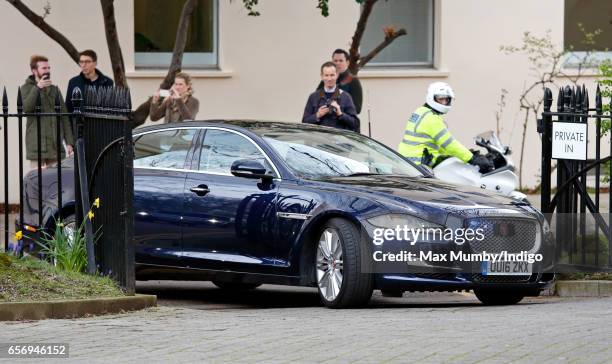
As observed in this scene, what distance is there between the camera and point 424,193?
11.2 m

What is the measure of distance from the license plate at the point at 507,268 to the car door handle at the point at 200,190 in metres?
2.40

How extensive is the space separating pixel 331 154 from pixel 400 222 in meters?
1.50

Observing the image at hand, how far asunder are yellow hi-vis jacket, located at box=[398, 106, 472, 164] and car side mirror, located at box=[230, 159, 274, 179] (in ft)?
10.4

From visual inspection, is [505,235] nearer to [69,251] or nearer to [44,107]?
[69,251]

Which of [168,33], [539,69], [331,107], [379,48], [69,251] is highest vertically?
[168,33]

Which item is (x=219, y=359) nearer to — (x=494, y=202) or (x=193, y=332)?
(x=193, y=332)

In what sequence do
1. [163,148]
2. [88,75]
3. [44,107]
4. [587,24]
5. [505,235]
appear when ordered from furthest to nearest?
[587,24] < [88,75] < [44,107] < [163,148] < [505,235]

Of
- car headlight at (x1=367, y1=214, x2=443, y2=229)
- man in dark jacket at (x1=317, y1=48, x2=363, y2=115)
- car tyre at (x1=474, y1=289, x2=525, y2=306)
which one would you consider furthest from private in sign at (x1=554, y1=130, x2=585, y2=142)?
man in dark jacket at (x1=317, y1=48, x2=363, y2=115)

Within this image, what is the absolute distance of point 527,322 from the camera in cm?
955

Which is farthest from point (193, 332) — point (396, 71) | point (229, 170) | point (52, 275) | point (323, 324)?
point (396, 71)

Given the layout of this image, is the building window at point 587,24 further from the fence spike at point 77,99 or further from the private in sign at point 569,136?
the fence spike at point 77,99

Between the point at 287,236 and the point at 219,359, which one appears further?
the point at 287,236

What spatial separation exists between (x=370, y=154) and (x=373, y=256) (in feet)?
6.06

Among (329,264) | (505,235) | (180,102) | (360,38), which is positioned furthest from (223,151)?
(360,38)
